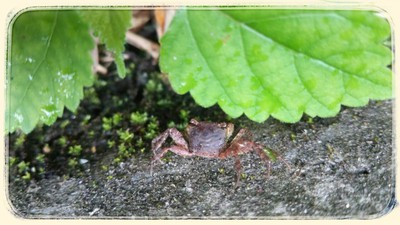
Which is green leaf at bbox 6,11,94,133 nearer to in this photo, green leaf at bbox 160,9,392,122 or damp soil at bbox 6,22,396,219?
damp soil at bbox 6,22,396,219

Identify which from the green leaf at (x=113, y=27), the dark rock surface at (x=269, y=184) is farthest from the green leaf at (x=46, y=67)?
the dark rock surface at (x=269, y=184)

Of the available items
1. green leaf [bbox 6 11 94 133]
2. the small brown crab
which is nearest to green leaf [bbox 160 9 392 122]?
the small brown crab

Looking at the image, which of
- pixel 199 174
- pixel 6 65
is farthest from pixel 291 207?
pixel 6 65

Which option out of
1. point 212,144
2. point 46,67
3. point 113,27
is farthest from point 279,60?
point 46,67

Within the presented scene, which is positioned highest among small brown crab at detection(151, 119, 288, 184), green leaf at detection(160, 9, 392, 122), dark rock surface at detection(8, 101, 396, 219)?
green leaf at detection(160, 9, 392, 122)

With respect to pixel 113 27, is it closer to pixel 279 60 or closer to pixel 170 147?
pixel 170 147

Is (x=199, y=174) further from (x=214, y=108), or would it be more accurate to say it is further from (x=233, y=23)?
(x=233, y=23)

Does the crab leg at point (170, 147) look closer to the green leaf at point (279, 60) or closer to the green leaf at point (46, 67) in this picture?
the green leaf at point (279, 60)
